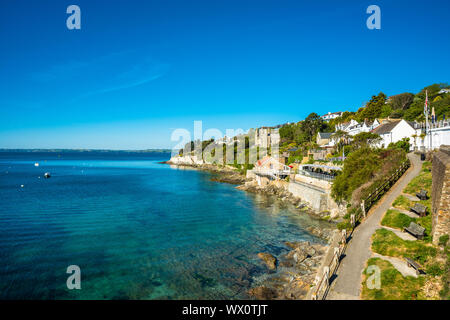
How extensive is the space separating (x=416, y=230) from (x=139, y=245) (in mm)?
18304

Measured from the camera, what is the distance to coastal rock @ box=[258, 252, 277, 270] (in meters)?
16.1

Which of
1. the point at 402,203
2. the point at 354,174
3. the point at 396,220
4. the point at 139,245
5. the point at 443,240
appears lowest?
the point at 139,245

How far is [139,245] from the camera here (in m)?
20.1

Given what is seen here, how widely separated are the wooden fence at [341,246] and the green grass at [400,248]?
1603 mm

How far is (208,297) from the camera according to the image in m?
12.9

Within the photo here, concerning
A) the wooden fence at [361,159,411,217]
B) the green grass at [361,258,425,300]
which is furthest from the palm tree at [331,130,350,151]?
the green grass at [361,258,425,300]

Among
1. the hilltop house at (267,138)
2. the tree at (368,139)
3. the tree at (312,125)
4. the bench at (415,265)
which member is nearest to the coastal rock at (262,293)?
the bench at (415,265)

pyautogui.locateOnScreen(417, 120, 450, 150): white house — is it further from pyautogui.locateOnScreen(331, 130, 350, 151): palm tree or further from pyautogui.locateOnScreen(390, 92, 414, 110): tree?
pyautogui.locateOnScreen(390, 92, 414, 110): tree

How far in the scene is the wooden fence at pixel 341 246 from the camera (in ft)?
32.8

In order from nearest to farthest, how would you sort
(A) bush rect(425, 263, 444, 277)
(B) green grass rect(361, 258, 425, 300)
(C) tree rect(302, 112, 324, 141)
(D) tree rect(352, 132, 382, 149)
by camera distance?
(B) green grass rect(361, 258, 425, 300) → (A) bush rect(425, 263, 444, 277) → (D) tree rect(352, 132, 382, 149) → (C) tree rect(302, 112, 324, 141)

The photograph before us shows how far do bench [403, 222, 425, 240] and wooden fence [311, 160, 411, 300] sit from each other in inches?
117

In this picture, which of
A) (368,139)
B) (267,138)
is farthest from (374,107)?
(267,138)

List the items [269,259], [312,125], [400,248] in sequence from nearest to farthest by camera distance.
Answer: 1. [400,248]
2. [269,259]
3. [312,125]

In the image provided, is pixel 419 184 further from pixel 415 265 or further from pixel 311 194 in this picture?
pixel 311 194
